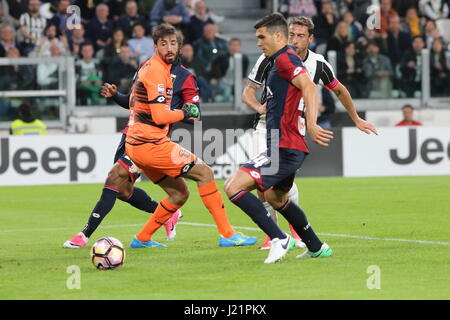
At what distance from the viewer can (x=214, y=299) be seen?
6.97 metres

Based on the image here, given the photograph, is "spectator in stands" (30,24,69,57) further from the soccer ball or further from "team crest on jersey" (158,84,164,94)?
the soccer ball

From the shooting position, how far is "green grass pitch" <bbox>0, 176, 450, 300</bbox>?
7.34m

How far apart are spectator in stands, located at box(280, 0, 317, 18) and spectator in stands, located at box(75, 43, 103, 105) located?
481cm

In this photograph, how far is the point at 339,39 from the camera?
22453mm

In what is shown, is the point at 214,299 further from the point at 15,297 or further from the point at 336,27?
the point at 336,27

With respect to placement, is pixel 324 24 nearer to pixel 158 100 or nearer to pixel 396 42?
pixel 396 42

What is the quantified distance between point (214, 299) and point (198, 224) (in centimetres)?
557

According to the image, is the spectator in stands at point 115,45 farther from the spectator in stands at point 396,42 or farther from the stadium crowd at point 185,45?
the spectator in stands at point 396,42

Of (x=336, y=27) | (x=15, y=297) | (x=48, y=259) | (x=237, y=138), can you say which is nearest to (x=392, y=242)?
(x=48, y=259)

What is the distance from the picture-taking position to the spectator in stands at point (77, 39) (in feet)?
70.9

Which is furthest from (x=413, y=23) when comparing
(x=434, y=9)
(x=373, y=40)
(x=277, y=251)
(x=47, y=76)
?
(x=277, y=251)

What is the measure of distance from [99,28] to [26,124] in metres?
3.12

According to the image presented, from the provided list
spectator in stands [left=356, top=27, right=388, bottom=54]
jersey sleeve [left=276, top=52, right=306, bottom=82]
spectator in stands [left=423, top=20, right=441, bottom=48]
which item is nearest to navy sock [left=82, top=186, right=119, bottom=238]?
jersey sleeve [left=276, top=52, right=306, bottom=82]

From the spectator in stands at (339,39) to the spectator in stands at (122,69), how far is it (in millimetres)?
4398
